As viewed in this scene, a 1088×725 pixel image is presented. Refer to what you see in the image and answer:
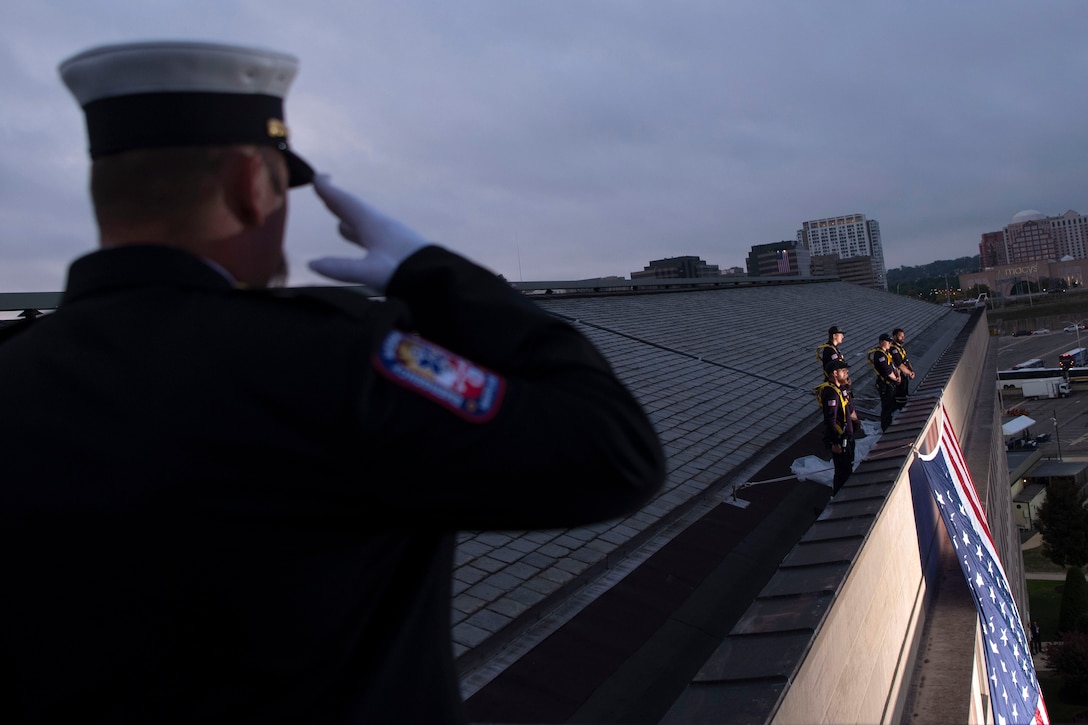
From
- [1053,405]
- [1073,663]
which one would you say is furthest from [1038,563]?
[1053,405]

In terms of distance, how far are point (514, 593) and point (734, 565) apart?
1.97 m

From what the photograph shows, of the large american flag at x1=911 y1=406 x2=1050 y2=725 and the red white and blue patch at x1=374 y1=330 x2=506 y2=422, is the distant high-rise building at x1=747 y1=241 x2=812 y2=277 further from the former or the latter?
the red white and blue patch at x1=374 y1=330 x2=506 y2=422

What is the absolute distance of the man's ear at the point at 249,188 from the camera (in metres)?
1.07

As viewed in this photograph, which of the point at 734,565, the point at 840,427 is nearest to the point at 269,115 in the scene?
the point at 734,565

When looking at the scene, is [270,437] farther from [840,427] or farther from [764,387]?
[764,387]

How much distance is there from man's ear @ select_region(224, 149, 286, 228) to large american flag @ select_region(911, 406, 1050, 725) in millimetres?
5596

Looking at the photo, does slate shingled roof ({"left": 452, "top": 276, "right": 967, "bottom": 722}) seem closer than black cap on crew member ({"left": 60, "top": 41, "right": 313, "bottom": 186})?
No

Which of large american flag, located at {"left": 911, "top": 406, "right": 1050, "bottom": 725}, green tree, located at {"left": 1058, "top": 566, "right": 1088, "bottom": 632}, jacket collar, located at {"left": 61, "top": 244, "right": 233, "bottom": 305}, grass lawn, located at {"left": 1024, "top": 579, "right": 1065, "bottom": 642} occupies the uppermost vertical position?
jacket collar, located at {"left": 61, "top": 244, "right": 233, "bottom": 305}

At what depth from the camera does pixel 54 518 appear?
923 millimetres

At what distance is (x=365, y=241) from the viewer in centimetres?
124

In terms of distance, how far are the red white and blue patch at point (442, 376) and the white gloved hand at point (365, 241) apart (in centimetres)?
21

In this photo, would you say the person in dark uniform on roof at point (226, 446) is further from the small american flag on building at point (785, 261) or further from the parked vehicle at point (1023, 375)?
the small american flag on building at point (785, 261)

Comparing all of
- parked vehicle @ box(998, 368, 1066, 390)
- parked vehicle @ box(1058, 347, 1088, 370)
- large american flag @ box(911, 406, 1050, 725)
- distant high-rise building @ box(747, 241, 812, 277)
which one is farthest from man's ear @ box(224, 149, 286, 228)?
distant high-rise building @ box(747, 241, 812, 277)

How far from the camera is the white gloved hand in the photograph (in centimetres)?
119
